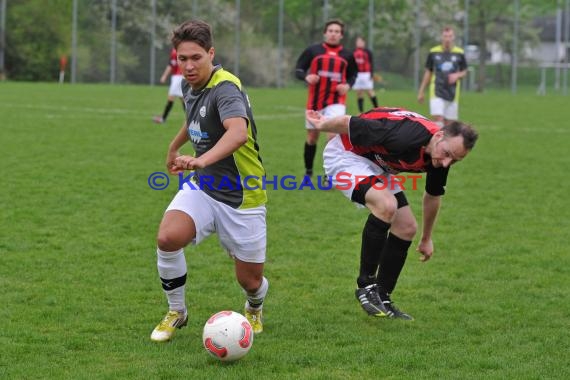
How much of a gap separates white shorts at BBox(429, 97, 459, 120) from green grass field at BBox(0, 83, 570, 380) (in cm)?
268

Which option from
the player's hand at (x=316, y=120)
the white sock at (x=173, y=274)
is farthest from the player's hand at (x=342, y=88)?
the white sock at (x=173, y=274)

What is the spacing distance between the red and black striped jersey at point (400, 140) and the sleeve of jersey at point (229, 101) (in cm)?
101

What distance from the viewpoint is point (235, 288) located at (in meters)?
6.75

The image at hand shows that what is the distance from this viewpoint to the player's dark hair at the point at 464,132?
17.9ft

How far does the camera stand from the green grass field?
5031mm

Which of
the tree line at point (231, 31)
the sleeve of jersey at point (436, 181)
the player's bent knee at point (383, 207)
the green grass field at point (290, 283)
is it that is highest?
the tree line at point (231, 31)

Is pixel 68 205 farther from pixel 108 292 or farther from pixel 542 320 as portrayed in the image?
pixel 542 320

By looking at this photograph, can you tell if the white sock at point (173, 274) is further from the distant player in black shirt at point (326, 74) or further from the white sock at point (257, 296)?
the distant player in black shirt at point (326, 74)

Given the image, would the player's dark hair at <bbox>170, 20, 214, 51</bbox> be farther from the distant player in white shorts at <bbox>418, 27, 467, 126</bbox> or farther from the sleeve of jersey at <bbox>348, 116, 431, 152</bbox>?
the distant player in white shorts at <bbox>418, 27, 467, 126</bbox>

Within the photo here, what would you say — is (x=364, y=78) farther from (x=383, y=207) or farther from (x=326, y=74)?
(x=383, y=207)

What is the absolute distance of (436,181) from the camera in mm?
5922

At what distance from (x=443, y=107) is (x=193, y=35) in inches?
475

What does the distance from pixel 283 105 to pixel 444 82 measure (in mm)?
11523

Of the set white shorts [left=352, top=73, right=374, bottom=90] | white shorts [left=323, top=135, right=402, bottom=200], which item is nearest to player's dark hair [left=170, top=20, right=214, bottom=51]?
white shorts [left=323, top=135, right=402, bottom=200]
